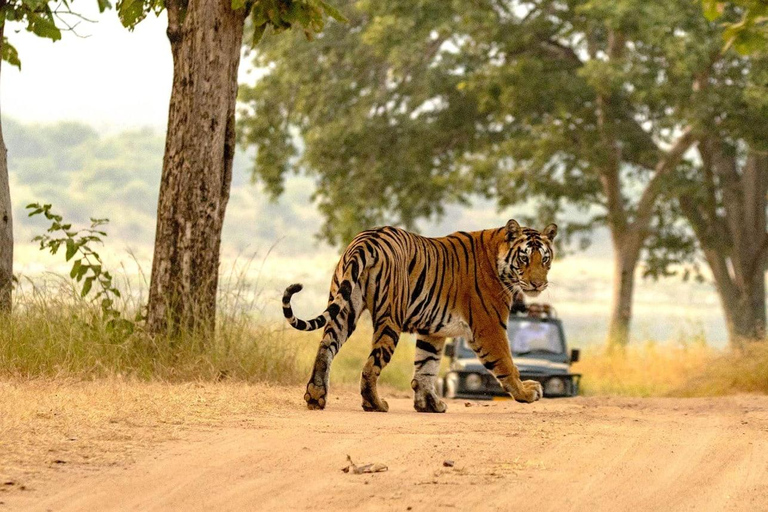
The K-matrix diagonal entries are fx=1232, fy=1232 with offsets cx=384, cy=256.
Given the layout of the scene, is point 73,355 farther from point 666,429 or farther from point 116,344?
point 666,429

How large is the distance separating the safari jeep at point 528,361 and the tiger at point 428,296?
427 centimetres

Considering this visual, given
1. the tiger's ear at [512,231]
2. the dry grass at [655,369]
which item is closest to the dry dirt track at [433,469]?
the tiger's ear at [512,231]

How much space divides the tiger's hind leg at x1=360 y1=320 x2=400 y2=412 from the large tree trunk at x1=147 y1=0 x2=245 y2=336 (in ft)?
8.27

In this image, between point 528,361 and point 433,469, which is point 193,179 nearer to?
point 528,361

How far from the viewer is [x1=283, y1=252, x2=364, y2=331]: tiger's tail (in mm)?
9344

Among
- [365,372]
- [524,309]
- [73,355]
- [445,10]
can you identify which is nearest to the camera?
[365,372]

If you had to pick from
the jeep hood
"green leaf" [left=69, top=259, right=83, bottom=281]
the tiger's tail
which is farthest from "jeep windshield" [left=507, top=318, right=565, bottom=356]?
the tiger's tail

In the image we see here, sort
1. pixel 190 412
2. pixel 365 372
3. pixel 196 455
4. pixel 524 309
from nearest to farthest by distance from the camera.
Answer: pixel 196 455 < pixel 190 412 < pixel 365 372 < pixel 524 309

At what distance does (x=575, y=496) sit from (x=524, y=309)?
Result: 10.2 metres

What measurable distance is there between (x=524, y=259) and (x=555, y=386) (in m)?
5.27

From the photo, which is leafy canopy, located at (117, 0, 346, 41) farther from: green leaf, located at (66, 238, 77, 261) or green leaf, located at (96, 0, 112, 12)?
green leaf, located at (66, 238, 77, 261)

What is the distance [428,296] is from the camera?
33.4 feet

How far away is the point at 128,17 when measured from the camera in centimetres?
1280

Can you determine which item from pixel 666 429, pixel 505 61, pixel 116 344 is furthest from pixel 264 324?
pixel 505 61
